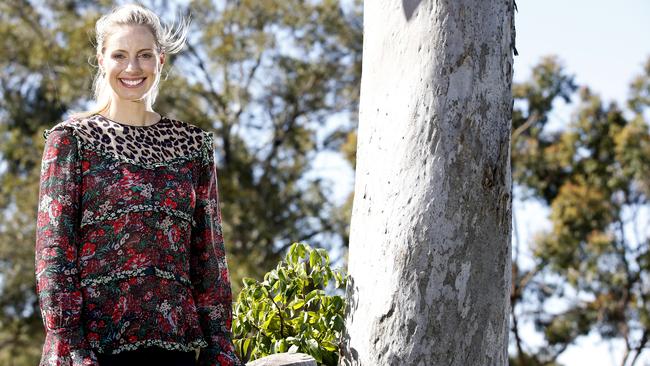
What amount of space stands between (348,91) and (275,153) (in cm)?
164

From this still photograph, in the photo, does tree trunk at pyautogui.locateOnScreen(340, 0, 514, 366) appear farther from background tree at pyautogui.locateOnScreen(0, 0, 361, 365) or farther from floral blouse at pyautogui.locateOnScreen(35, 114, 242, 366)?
background tree at pyautogui.locateOnScreen(0, 0, 361, 365)

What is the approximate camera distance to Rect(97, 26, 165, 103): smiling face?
9.29 ft

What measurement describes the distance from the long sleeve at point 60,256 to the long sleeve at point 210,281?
0.36m

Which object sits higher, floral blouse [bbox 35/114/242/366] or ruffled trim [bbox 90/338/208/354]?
floral blouse [bbox 35/114/242/366]

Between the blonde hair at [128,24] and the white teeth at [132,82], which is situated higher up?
the blonde hair at [128,24]

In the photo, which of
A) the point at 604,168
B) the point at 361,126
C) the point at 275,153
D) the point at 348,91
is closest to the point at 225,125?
the point at 275,153

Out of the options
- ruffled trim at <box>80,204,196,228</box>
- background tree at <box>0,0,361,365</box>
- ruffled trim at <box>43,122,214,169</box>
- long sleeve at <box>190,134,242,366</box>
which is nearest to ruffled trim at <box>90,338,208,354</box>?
long sleeve at <box>190,134,242,366</box>

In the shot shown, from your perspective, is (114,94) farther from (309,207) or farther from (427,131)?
(309,207)

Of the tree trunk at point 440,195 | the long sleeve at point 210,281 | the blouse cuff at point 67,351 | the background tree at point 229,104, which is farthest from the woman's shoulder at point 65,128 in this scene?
the background tree at point 229,104

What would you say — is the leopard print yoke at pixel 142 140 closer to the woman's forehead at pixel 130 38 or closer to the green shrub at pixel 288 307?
the woman's forehead at pixel 130 38

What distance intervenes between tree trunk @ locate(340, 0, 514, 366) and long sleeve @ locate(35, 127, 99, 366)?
36.3 inches

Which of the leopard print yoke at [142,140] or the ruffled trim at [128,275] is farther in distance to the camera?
the leopard print yoke at [142,140]

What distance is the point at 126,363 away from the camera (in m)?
2.61

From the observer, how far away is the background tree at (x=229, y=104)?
15461mm
